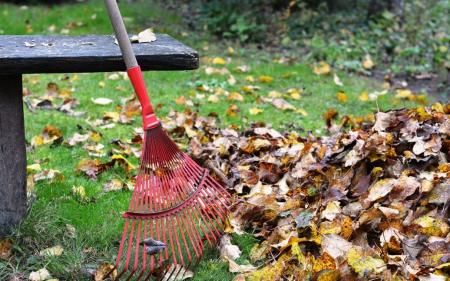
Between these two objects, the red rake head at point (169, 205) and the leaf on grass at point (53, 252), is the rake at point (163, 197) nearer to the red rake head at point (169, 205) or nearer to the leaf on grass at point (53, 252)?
the red rake head at point (169, 205)

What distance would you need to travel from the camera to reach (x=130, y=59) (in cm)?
240

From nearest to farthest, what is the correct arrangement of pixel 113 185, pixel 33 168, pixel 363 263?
1. pixel 363 263
2. pixel 113 185
3. pixel 33 168

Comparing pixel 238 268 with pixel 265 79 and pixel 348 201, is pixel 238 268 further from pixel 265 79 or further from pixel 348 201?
pixel 265 79

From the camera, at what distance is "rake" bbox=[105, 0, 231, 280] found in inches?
93.7

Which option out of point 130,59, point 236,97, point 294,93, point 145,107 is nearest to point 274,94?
point 294,93

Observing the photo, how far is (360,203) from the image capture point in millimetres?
2574

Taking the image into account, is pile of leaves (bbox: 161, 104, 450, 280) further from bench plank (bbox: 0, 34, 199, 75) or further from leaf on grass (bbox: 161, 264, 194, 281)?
bench plank (bbox: 0, 34, 199, 75)

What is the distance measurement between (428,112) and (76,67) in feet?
5.89

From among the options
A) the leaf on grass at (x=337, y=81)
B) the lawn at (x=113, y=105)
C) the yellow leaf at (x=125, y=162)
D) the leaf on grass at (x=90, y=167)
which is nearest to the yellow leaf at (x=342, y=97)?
the lawn at (x=113, y=105)

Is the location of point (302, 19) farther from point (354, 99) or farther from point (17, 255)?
point (17, 255)

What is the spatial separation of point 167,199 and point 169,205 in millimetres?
27

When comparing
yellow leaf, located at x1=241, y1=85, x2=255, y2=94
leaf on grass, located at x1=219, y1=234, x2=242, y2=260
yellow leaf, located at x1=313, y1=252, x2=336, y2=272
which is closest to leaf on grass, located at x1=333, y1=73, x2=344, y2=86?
yellow leaf, located at x1=241, y1=85, x2=255, y2=94

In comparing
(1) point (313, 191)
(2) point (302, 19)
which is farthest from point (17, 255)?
(2) point (302, 19)

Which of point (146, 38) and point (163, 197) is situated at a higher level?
point (146, 38)
